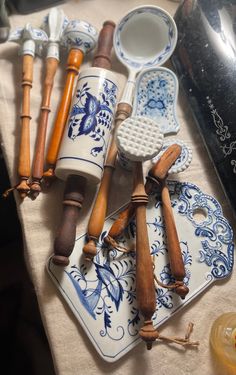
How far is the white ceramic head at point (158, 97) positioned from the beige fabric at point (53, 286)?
32 millimetres

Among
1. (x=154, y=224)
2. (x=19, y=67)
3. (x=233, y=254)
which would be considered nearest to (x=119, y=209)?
(x=154, y=224)

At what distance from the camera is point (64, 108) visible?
0.56 m

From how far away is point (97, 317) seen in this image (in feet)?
1.52

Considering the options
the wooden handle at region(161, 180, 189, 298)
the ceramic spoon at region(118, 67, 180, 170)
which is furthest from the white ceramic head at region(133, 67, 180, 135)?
the wooden handle at region(161, 180, 189, 298)

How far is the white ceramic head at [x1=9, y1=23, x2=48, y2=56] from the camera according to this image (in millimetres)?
588

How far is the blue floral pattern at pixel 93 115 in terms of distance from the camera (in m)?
0.50

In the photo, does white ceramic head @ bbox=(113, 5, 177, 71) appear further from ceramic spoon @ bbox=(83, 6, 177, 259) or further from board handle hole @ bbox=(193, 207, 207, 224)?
board handle hole @ bbox=(193, 207, 207, 224)

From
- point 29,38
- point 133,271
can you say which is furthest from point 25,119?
point 133,271

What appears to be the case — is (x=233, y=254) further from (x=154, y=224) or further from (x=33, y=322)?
(x=33, y=322)

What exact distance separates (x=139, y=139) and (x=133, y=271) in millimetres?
147

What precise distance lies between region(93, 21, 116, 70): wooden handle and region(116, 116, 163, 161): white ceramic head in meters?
0.13

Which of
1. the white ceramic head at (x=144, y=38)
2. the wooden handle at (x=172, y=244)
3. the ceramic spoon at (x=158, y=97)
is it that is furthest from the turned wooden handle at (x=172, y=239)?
the white ceramic head at (x=144, y=38)

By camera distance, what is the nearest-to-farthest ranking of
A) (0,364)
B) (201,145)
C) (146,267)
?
(146,267) → (201,145) → (0,364)

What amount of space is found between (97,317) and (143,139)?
0.20 m
